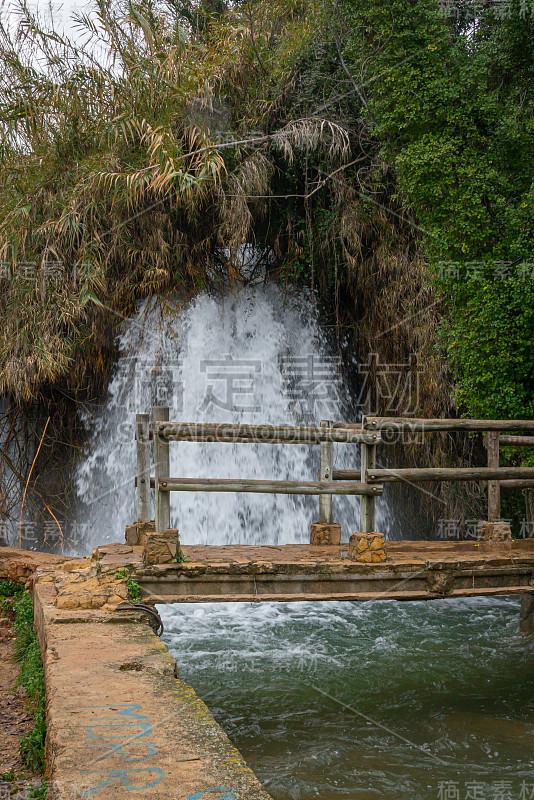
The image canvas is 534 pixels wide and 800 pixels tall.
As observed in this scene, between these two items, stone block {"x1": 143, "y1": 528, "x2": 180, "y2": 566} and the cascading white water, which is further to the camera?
the cascading white water

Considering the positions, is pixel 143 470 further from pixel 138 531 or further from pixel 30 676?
pixel 30 676

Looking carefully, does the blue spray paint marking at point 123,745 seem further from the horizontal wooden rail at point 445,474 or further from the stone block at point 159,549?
the horizontal wooden rail at point 445,474

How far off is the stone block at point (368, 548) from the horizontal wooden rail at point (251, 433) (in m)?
0.74

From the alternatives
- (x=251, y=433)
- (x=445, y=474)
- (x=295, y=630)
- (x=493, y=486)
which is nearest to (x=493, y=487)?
(x=493, y=486)

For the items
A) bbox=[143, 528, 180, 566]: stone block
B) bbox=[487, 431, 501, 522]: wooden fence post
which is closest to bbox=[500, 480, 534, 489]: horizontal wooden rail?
bbox=[487, 431, 501, 522]: wooden fence post

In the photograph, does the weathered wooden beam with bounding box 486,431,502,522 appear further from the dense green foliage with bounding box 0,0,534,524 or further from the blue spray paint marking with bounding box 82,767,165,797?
the blue spray paint marking with bounding box 82,767,165,797

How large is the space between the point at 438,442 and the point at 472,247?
2.87m

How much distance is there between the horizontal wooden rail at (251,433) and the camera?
543 cm

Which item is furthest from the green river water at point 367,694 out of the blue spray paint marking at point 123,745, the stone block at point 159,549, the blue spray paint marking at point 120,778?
the blue spray paint marking at point 120,778

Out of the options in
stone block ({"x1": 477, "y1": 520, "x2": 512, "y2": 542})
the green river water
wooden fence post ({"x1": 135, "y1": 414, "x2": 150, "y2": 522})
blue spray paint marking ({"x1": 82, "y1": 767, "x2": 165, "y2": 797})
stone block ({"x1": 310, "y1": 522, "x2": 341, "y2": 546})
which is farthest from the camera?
stone block ({"x1": 310, "y1": 522, "x2": 341, "y2": 546})

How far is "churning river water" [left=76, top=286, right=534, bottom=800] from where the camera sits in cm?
507

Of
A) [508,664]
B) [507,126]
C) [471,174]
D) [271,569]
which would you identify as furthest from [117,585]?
[507,126]

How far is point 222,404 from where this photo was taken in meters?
10.4

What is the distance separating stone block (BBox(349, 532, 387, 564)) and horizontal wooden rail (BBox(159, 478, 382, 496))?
35 centimetres
